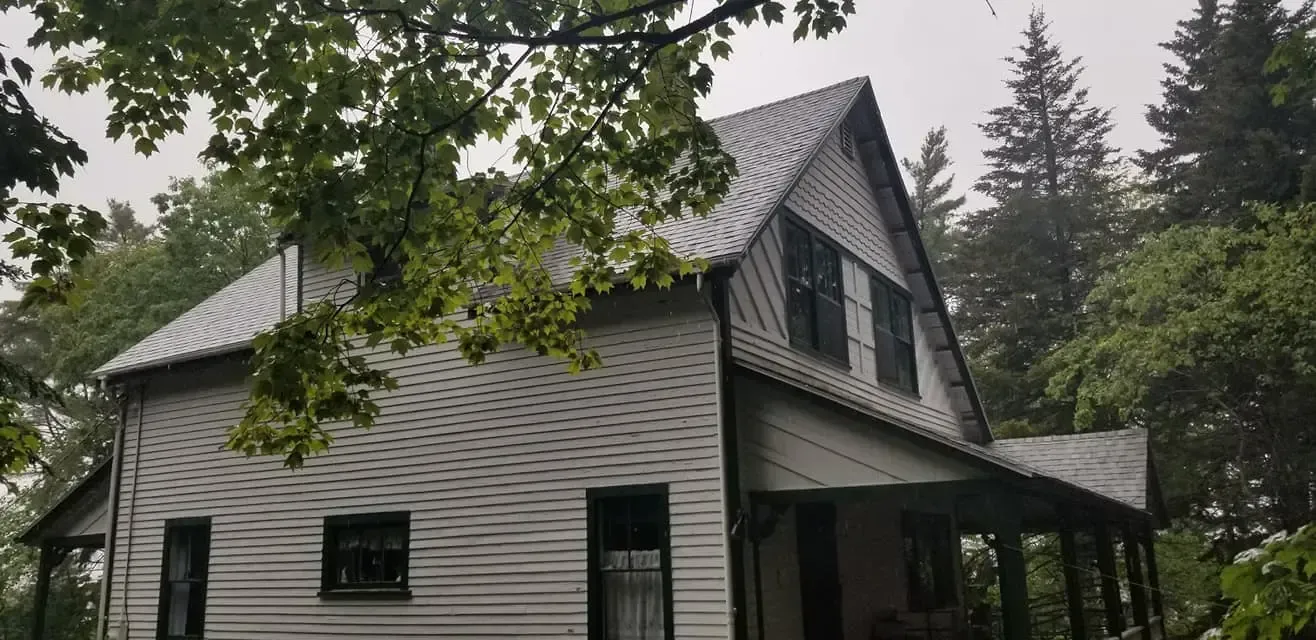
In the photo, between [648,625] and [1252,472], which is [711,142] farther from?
[1252,472]

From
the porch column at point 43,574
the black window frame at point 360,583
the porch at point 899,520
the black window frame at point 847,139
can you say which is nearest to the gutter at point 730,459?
the porch at point 899,520

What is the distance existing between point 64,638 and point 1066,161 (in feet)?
109

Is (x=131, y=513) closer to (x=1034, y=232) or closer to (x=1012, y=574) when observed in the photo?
(x=1012, y=574)

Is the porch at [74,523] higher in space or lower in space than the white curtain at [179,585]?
higher

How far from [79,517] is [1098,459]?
15.9 metres

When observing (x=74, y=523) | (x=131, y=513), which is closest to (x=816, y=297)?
(x=131, y=513)

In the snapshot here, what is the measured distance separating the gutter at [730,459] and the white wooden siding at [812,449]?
0.30 m

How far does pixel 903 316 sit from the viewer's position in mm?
15328

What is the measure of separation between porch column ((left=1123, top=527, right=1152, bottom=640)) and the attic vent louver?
685 cm

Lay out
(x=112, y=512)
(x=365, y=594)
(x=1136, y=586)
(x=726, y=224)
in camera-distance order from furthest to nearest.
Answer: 1. (x=112, y=512)
2. (x=1136, y=586)
3. (x=365, y=594)
4. (x=726, y=224)

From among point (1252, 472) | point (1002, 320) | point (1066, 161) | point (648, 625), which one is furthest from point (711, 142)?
point (1066, 161)

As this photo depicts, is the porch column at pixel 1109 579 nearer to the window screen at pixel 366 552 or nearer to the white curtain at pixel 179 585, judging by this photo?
the window screen at pixel 366 552

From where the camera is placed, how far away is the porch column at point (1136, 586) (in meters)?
14.3

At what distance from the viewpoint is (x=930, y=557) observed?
14914mm
